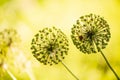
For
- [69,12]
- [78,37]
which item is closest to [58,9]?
[69,12]

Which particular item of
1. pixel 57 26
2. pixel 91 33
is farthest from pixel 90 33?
pixel 57 26

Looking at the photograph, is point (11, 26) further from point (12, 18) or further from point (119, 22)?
point (119, 22)

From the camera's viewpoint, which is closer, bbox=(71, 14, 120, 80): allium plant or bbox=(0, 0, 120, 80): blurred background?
bbox=(71, 14, 120, 80): allium plant

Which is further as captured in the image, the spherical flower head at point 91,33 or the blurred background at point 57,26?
the blurred background at point 57,26


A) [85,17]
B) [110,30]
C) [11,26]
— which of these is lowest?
[110,30]
